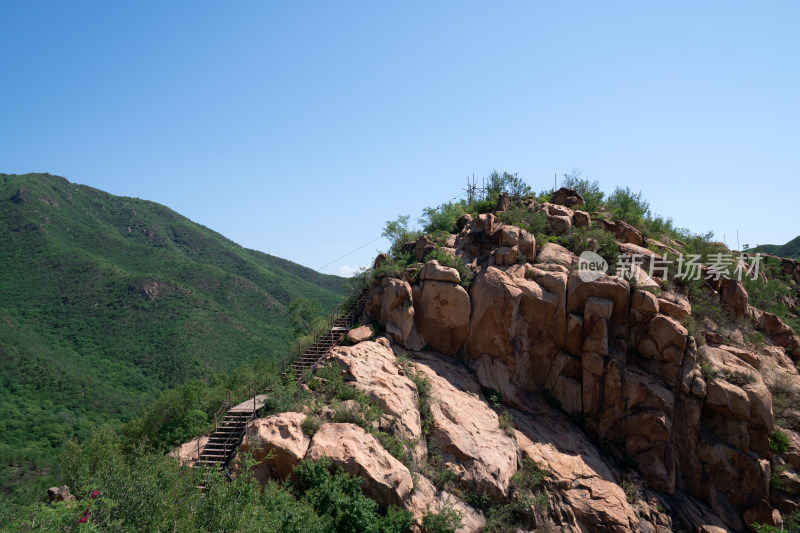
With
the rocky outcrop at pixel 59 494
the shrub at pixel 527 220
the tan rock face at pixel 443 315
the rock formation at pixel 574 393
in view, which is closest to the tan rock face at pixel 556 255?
the rock formation at pixel 574 393

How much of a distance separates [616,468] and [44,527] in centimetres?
1914

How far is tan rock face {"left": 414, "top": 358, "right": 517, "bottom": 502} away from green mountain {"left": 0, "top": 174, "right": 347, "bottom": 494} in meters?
22.7

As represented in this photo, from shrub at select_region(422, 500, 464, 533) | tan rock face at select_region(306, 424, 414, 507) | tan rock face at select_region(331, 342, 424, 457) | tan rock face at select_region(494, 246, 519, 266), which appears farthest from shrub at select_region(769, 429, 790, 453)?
tan rock face at select_region(306, 424, 414, 507)

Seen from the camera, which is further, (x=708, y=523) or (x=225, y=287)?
(x=225, y=287)

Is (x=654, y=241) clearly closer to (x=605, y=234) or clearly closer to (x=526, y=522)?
(x=605, y=234)

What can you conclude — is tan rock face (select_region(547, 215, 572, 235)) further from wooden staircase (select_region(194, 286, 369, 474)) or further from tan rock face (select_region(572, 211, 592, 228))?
wooden staircase (select_region(194, 286, 369, 474))

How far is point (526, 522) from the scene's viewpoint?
15492 millimetres

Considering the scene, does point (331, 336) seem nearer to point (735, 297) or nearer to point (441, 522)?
point (441, 522)

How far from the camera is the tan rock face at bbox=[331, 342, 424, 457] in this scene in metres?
16.3

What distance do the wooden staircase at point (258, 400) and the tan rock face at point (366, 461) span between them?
10.4 feet

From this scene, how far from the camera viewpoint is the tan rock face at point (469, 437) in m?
15.9

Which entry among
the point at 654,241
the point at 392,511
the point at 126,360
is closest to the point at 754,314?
the point at 654,241

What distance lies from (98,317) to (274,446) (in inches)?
2239

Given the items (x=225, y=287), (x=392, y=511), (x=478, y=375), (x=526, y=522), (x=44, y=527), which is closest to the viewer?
(x=44, y=527)
